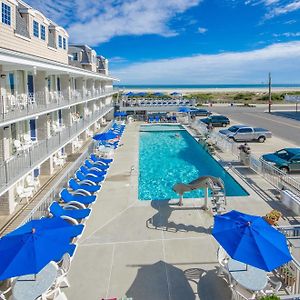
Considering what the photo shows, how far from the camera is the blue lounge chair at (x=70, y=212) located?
13.4 meters

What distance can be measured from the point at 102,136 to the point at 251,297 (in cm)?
2030

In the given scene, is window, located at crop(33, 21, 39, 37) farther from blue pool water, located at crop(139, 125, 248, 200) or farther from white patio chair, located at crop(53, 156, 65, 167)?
blue pool water, located at crop(139, 125, 248, 200)

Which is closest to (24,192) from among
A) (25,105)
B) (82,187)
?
(82,187)

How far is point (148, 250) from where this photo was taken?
456 inches

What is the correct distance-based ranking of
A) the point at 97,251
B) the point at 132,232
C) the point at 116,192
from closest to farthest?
the point at 97,251, the point at 132,232, the point at 116,192

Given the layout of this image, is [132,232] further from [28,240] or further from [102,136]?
[102,136]

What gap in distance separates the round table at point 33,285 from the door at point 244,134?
26.2 meters

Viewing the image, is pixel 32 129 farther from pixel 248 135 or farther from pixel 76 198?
pixel 248 135

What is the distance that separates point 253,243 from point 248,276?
4.08ft

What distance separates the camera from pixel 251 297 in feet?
28.5

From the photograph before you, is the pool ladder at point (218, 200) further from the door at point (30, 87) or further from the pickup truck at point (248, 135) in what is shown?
the pickup truck at point (248, 135)

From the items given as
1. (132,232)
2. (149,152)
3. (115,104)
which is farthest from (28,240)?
(115,104)

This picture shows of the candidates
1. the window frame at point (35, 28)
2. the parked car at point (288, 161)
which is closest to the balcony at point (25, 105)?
the window frame at point (35, 28)

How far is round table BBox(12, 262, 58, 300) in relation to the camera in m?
8.34
